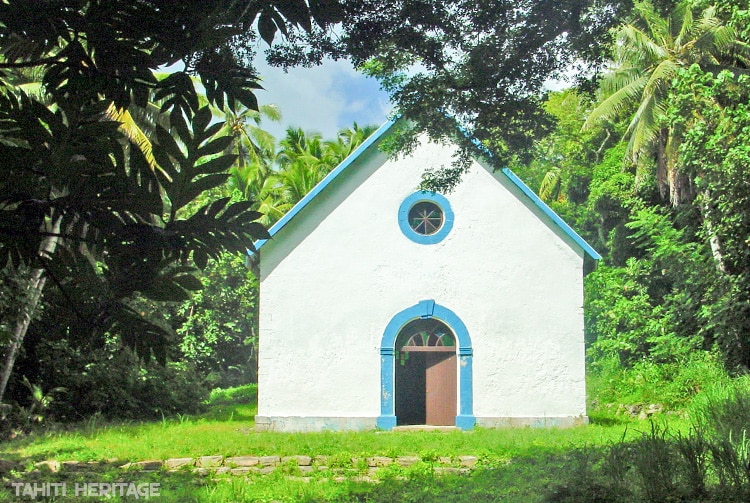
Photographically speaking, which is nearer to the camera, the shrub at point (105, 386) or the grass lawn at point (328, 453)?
the grass lawn at point (328, 453)

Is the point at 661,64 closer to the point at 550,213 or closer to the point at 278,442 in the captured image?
the point at 550,213

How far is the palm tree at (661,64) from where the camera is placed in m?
17.3

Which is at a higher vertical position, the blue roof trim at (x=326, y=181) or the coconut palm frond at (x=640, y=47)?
the coconut palm frond at (x=640, y=47)

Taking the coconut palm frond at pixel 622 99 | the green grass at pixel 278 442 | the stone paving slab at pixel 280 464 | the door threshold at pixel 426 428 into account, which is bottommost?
the stone paving slab at pixel 280 464

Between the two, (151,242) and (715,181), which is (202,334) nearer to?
(715,181)

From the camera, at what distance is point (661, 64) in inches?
717

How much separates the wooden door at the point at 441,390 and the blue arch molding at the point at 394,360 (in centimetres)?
37

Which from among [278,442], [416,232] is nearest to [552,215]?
[416,232]

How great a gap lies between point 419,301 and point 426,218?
1.57 m

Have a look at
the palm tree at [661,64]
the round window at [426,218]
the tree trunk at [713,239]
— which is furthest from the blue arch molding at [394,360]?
the palm tree at [661,64]

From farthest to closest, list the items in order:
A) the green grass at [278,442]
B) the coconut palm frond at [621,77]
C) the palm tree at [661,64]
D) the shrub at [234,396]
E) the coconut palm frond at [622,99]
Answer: the shrub at [234,396], the coconut palm frond at [621,77], the coconut palm frond at [622,99], the palm tree at [661,64], the green grass at [278,442]

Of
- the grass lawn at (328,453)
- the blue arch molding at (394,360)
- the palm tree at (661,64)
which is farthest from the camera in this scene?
the palm tree at (661,64)

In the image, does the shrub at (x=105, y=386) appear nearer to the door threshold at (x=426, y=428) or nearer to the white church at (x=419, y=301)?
the white church at (x=419, y=301)

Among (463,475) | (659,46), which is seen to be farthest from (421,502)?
(659,46)
